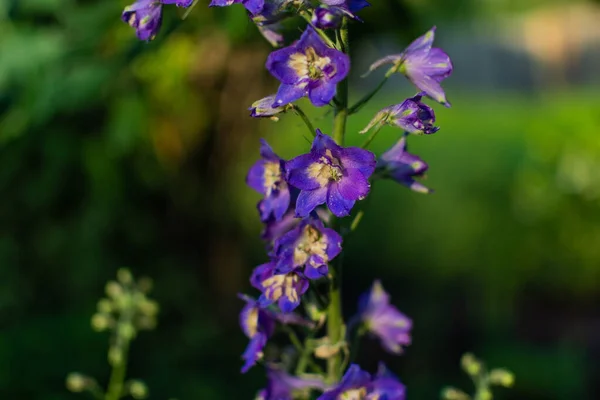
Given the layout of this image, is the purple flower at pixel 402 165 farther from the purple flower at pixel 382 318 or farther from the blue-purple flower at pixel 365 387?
the blue-purple flower at pixel 365 387

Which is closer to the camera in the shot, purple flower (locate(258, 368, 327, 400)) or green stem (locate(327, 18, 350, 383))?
green stem (locate(327, 18, 350, 383))

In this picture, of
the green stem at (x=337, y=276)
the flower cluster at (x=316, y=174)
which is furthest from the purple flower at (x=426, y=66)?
the green stem at (x=337, y=276)

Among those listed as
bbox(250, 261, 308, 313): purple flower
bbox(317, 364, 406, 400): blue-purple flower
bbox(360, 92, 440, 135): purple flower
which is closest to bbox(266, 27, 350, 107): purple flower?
bbox(360, 92, 440, 135): purple flower

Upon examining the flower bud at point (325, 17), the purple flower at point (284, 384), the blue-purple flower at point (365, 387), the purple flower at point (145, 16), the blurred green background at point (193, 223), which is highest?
the flower bud at point (325, 17)

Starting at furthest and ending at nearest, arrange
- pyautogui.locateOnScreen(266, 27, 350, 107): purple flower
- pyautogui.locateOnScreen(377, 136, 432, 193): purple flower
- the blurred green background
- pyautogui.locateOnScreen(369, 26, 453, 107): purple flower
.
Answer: the blurred green background < pyautogui.locateOnScreen(377, 136, 432, 193): purple flower < pyautogui.locateOnScreen(369, 26, 453, 107): purple flower < pyautogui.locateOnScreen(266, 27, 350, 107): purple flower

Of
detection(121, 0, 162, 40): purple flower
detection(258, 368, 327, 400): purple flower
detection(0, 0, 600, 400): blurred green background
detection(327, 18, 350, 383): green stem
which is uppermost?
detection(121, 0, 162, 40): purple flower

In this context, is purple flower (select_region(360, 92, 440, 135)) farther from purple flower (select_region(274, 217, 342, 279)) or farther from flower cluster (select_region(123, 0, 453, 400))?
purple flower (select_region(274, 217, 342, 279))

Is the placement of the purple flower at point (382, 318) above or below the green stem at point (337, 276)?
below

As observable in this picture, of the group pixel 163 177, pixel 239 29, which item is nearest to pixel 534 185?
pixel 163 177
